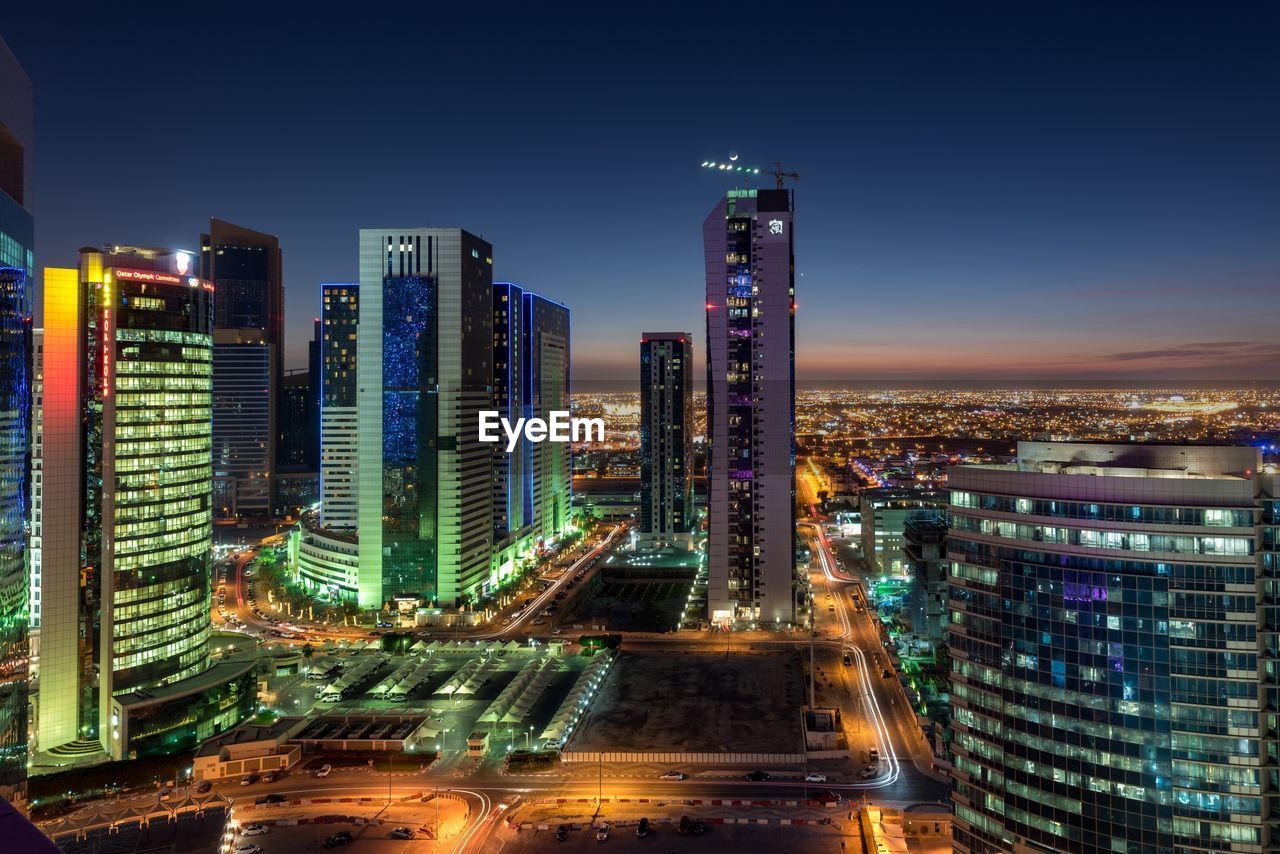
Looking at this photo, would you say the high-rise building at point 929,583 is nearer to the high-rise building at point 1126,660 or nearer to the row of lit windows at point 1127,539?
the high-rise building at point 1126,660

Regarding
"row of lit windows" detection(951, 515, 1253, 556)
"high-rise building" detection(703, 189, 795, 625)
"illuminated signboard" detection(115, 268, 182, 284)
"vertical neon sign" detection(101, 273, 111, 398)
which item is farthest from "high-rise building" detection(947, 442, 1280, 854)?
"vertical neon sign" detection(101, 273, 111, 398)

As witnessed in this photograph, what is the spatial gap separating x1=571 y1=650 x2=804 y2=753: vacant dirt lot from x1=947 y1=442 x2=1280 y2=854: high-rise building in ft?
65.7

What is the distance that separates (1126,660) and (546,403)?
105 m

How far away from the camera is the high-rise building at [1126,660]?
34.2 meters

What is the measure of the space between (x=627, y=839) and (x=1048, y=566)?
2510 centimetres

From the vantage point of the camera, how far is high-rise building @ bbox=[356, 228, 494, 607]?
90375 mm

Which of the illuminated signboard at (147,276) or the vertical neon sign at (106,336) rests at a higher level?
the illuminated signboard at (147,276)

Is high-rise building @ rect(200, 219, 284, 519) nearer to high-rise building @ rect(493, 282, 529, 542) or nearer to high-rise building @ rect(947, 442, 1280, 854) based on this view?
high-rise building @ rect(493, 282, 529, 542)

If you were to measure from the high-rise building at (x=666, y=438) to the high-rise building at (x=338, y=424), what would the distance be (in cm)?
4030

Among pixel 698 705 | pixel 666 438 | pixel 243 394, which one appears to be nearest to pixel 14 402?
pixel 698 705

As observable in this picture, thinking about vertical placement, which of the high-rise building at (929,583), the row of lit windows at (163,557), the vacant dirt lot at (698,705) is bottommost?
the vacant dirt lot at (698,705)

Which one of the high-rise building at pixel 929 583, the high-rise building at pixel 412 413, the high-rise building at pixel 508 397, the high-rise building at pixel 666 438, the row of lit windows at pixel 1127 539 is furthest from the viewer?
the high-rise building at pixel 666 438

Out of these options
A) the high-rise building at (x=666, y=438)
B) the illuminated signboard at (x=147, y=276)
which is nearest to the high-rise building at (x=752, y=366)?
the high-rise building at (x=666, y=438)

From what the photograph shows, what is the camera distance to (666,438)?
122500 mm
